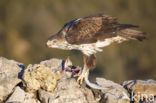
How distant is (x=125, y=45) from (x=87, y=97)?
14.4m

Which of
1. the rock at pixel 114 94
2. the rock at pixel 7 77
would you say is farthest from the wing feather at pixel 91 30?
the rock at pixel 7 77

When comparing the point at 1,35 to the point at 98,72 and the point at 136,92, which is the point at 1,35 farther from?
the point at 136,92

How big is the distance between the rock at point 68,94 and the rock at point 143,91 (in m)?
1.06

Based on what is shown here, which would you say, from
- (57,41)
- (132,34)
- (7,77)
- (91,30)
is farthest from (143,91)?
(7,77)

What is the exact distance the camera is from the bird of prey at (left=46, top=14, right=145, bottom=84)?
849 cm

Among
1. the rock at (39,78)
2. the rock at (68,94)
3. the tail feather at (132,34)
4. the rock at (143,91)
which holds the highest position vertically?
the tail feather at (132,34)

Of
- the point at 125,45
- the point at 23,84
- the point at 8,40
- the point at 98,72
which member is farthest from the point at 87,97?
the point at 8,40

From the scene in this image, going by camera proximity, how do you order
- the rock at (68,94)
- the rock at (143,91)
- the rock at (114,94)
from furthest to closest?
the rock at (143,91), the rock at (114,94), the rock at (68,94)

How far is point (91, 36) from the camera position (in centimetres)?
854

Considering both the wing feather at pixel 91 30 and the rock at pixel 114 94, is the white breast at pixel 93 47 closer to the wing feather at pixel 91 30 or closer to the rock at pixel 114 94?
the wing feather at pixel 91 30

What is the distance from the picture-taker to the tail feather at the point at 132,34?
8414 millimetres

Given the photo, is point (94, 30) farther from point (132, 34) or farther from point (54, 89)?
point (54, 89)

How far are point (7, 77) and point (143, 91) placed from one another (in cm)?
343

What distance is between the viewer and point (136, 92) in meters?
8.48
